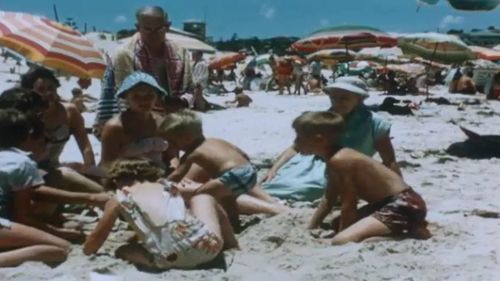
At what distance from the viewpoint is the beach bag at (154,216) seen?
408 cm

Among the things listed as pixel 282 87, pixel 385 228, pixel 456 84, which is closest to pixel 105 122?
pixel 385 228

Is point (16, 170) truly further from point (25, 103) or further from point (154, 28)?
point (154, 28)

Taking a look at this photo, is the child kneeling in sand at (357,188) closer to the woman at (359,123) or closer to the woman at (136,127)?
the woman at (359,123)

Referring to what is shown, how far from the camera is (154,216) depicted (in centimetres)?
409

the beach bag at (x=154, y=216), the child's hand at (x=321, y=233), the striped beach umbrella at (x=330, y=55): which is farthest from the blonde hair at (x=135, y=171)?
the striped beach umbrella at (x=330, y=55)

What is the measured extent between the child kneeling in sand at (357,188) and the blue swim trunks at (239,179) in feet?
1.21

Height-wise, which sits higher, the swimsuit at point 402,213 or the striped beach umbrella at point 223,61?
the swimsuit at point 402,213

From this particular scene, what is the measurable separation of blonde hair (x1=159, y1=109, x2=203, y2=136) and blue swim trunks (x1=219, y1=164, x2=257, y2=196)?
0.29m

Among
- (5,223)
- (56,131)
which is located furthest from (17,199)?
(56,131)

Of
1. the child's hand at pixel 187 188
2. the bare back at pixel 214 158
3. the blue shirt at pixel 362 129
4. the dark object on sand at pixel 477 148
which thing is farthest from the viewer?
the dark object on sand at pixel 477 148

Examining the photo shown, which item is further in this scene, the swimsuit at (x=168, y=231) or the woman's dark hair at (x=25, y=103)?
the woman's dark hair at (x=25, y=103)

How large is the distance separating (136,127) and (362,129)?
1445mm

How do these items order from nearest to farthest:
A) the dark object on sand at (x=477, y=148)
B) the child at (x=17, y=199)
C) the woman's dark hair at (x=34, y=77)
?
the child at (x=17, y=199), the woman's dark hair at (x=34, y=77), the dark object on sand at (x=477, y=148)

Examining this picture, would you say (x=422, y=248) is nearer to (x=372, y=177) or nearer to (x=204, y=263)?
(x=372, y=177)
